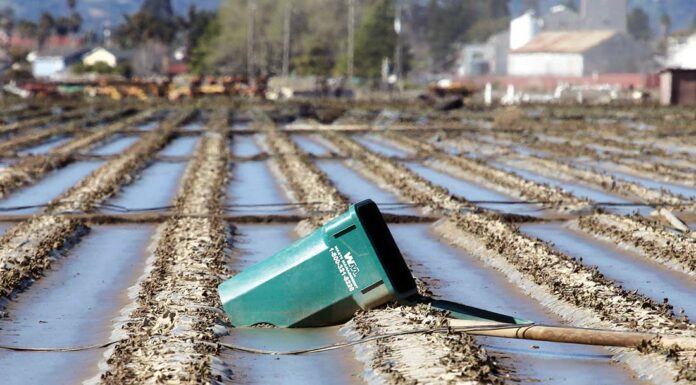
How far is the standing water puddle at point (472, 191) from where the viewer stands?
15.8 meters

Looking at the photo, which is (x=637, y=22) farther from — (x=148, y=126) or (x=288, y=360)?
(x=288, y=360)

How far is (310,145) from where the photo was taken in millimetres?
29906

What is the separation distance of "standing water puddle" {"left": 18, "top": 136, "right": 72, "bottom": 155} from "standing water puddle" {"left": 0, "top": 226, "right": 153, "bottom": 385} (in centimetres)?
1403

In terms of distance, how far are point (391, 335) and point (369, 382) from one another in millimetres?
740

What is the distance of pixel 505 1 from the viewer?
198500mm

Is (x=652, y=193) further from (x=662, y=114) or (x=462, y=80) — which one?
(x=462, y=80)

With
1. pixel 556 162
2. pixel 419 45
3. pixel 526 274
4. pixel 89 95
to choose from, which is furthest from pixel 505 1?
pixel 526 274

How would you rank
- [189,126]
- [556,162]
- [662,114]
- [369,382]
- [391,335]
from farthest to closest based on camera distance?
[662,114], [189,126], [556,162], [391,335], [369,382]

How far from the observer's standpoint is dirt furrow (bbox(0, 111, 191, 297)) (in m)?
10.9

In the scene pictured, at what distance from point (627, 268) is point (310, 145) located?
62.3 ft

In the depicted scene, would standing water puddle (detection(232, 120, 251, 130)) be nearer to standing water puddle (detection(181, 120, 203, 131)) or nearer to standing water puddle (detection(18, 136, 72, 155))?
standing water puddle (detection(181, 120, 203, 131))

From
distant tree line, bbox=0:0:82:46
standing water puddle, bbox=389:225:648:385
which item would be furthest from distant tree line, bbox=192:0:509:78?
standing water puddle, bbox=389:225:648:385

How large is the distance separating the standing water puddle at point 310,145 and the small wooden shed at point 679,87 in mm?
21762

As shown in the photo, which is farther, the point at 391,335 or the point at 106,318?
the point at 106,318
